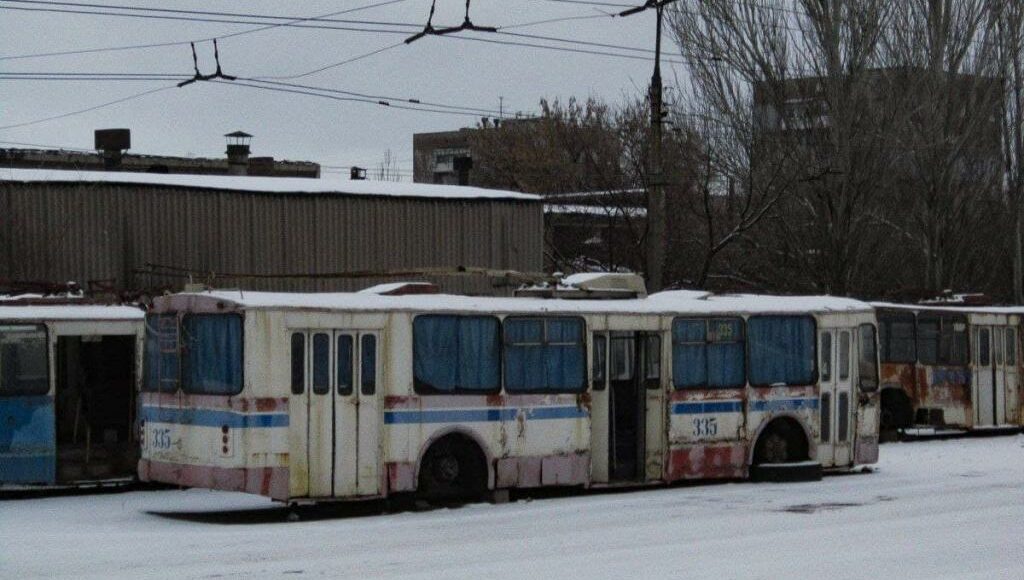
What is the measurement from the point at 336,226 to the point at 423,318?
497 inches

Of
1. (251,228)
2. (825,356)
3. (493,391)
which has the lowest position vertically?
(493,391)

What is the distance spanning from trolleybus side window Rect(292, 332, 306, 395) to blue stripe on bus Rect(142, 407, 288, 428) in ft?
1.17

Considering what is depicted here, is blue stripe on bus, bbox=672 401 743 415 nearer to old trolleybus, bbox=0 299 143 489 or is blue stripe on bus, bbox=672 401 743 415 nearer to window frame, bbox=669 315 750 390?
window frame, bbox=669 315 750 390

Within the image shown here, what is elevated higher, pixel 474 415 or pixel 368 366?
pixel 368 366

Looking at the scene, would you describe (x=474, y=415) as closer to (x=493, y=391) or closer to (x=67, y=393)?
(x=493, y=391)

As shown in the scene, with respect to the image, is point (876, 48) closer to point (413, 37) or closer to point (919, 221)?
point (919, 221)

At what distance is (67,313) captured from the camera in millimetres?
21328

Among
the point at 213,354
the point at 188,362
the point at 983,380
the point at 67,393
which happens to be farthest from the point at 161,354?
the point at 983,380

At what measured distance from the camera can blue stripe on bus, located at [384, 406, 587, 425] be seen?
18.7 m

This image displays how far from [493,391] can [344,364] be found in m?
2.15

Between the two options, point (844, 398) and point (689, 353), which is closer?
point (689, 353)

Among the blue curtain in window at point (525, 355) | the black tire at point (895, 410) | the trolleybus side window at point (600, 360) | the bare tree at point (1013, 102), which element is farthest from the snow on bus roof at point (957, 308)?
the blue curtain in window at point (525, 355)

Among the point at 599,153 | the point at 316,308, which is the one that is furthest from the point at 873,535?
the point at 599,153

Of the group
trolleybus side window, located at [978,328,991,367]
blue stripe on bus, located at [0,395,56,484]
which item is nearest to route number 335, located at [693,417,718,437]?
blue stripe on bus, located at [0,395,56,484]
